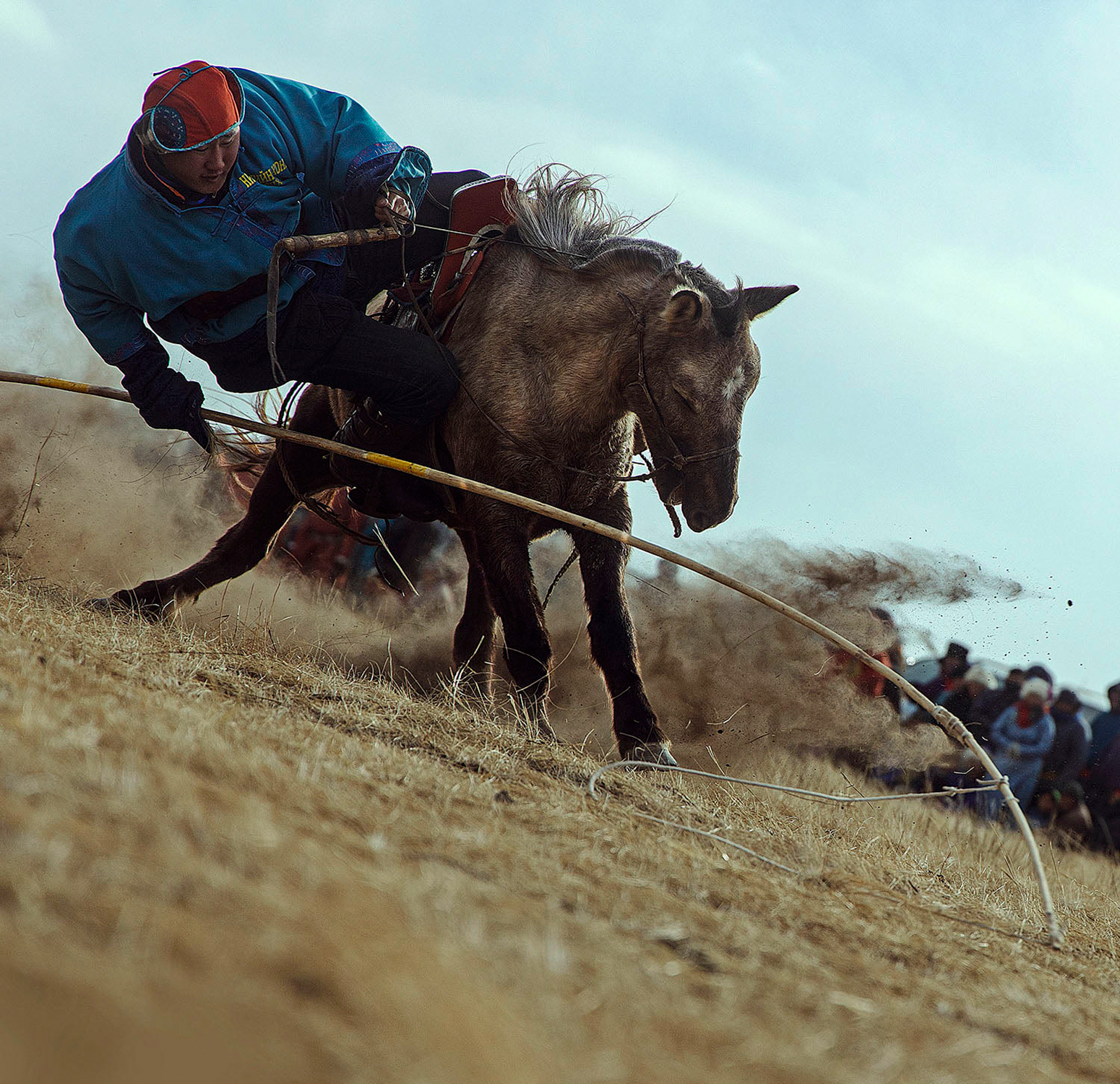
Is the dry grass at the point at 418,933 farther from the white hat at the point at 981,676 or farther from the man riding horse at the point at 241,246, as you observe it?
the white hat at the point at 981,676

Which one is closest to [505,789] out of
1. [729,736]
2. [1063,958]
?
[1063,958]

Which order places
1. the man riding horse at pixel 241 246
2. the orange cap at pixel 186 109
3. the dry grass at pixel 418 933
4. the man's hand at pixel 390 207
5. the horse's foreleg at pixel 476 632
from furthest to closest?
the horse's foreleg at pixel 476 632
the man's hand at pixel 390 207
the man riding horse at pixel 241 246
the orange cap at pixel 186 109
the dry grass at pixel 418 933

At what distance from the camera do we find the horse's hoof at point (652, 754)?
11.3 ft

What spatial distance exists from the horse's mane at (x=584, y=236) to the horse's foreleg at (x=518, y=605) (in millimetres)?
1091

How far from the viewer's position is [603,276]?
12.0 feet

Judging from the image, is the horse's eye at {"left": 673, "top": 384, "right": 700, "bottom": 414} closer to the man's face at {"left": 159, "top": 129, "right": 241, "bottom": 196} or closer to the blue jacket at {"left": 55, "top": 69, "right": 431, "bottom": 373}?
the blue jacket at {"left": 55, "top": 69, "right": 431, "bottom": 373}

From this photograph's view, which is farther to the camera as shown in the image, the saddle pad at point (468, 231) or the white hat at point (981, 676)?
the white hat at point (981, 676)


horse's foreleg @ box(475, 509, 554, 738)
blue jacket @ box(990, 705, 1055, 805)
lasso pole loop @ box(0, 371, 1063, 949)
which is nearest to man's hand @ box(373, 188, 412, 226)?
lasso pole loop @ box(0, 371, 1063, 949)

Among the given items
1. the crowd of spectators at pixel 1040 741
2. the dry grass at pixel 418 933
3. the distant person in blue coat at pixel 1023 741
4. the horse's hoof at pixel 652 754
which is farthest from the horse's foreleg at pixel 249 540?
the distant person in blue coat at pixel 1023 741

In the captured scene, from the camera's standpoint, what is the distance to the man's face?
2998mm

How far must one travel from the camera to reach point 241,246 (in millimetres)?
3217

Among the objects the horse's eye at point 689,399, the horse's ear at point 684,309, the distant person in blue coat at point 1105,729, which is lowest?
the distant person in blue coat at point 1105,729

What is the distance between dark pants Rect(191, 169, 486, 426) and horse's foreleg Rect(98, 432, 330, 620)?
93cm

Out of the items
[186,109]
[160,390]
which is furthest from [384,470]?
[186,109]
